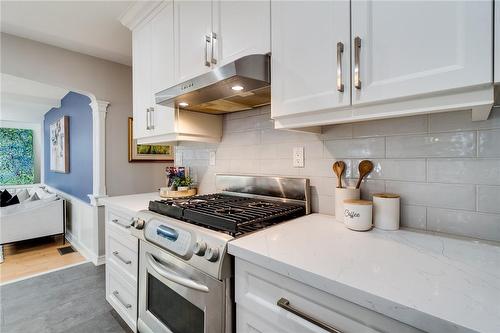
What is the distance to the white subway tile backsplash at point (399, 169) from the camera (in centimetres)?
104

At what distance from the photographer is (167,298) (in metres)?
1.22

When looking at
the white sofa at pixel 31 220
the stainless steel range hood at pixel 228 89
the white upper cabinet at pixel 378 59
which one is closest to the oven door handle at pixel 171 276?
the white upper cabinet at pixel 378 59

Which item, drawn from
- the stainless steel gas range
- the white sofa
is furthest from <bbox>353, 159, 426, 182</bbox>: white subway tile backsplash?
the white sofa

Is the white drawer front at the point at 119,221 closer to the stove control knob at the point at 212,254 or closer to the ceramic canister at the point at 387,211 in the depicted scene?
the stove control knob at the point at 212,254

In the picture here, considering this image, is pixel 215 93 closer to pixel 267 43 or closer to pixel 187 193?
pixel 267 43

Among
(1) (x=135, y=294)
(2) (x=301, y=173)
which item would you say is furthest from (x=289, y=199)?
(1) (x=135, y=294)

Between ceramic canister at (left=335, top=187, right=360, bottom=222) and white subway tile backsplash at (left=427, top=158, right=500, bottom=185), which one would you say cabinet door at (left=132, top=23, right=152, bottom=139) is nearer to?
ceramic canister at (left=335, top=187, right=360, bottom=222)

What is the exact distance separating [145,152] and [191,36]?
233cm

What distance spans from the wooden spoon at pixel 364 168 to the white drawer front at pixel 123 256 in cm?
135

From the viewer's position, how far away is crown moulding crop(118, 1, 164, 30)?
5.96 feet

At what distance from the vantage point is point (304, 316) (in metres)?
0.69

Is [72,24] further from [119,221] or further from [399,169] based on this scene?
[399,169]

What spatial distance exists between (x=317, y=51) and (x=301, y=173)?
681 millimetres

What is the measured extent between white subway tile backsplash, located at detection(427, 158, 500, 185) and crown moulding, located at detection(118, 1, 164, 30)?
1981mm
